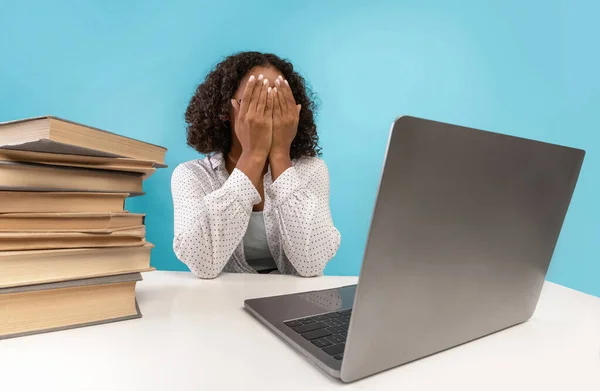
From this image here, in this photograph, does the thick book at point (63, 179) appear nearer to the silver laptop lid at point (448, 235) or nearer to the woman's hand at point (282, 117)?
the silver laptop lid at point (448, 235)

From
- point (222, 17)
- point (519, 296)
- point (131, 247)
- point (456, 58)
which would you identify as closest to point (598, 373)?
point (519, 296)

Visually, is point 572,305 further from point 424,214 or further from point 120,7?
point 120,7

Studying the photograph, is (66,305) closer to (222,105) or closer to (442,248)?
(442,248)

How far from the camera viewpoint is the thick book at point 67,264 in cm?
39

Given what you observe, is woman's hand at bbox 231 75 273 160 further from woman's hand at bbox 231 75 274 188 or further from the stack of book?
the stack of book

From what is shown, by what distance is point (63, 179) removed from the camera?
17.0 inches

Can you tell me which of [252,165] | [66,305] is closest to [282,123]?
[252,165]

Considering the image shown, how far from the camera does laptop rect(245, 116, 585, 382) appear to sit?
289 millimetres

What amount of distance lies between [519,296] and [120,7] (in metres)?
1.74

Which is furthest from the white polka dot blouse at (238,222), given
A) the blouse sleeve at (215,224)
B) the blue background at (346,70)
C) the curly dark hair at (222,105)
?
the blue background at (346,70)

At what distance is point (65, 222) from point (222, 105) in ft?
2.71

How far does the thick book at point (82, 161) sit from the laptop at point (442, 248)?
0.24 m

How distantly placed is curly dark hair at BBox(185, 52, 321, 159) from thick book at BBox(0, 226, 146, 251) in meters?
0.74

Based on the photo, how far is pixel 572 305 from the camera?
0.63m
